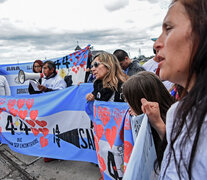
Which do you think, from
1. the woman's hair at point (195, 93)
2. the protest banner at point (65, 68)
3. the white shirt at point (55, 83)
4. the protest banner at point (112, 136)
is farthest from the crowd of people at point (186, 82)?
the protest banner at point (65, 68)

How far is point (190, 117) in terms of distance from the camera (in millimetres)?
514

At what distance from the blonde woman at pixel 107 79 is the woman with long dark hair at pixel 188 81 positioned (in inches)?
63.5

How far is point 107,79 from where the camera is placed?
7.75 feet

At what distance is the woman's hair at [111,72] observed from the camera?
2302 millimetres

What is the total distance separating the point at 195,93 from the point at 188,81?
0.07 meters

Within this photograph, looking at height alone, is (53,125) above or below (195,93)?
below

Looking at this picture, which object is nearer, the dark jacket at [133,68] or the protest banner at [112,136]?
the protest banner at [112,136]

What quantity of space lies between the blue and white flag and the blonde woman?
0.37m

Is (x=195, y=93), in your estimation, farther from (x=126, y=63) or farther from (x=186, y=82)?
(x=126, y=63)

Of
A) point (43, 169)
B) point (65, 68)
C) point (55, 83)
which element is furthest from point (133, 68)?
point (65, 68)

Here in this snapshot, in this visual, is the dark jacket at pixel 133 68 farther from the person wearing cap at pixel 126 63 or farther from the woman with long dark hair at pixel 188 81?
the woman with long dark hair at pixel 188 81

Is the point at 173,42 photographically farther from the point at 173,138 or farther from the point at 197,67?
the point at 173,138

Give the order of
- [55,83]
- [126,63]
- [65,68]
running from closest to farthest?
[55,83], [126,63], [65,68]

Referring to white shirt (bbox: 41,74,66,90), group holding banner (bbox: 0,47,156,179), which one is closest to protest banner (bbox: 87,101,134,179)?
group holding banner (bbox: 0,47,156,179)
